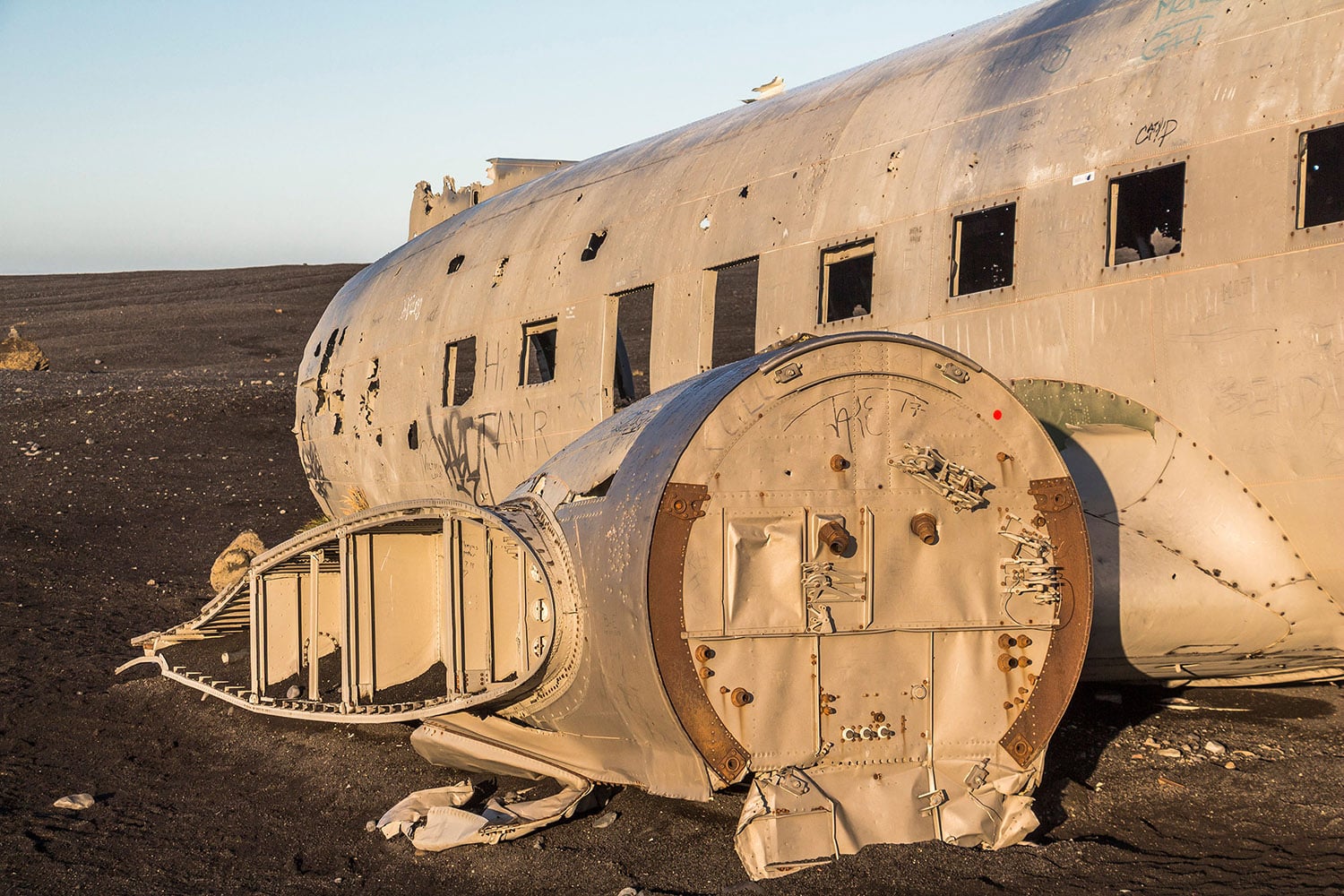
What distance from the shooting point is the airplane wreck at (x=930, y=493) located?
20.5 feet

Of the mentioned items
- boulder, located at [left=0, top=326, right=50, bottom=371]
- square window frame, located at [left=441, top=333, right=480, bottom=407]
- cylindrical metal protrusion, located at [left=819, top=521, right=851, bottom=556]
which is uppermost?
boulder, located at [left=0, top=326, right=50, bottom=371]

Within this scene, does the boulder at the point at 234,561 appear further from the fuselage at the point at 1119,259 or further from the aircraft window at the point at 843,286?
the aircraft window at the point at 843,286

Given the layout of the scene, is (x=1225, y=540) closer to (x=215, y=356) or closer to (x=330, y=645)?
(x=330, y=645)

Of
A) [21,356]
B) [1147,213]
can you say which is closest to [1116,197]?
[1147,213]

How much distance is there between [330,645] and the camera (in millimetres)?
10109

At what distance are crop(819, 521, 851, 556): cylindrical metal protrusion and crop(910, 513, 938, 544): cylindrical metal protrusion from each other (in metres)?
0.35

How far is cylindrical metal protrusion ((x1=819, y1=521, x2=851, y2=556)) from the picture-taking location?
6219 millimetres

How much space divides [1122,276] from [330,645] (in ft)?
20.9

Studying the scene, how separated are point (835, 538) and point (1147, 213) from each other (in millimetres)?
2944

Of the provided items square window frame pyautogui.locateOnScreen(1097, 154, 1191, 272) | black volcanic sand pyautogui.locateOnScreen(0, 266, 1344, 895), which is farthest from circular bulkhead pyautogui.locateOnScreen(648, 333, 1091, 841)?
square window frame pyautogui.locateOnScreen(1097, 154, 1191, 272)

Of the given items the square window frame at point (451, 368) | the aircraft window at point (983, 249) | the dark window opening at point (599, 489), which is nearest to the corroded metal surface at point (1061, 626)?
the aircraft window at point (983, 249)

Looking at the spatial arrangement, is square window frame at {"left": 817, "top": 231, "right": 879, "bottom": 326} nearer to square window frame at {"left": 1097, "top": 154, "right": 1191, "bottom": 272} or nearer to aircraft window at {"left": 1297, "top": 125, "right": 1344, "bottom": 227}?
square window frame at {"left": 1097, "top": 154, "right": 1191, "bottom": 272}

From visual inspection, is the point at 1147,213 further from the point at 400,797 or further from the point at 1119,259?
the point at 400,797

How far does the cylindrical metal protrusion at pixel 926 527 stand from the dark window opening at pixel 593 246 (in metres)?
5.99
